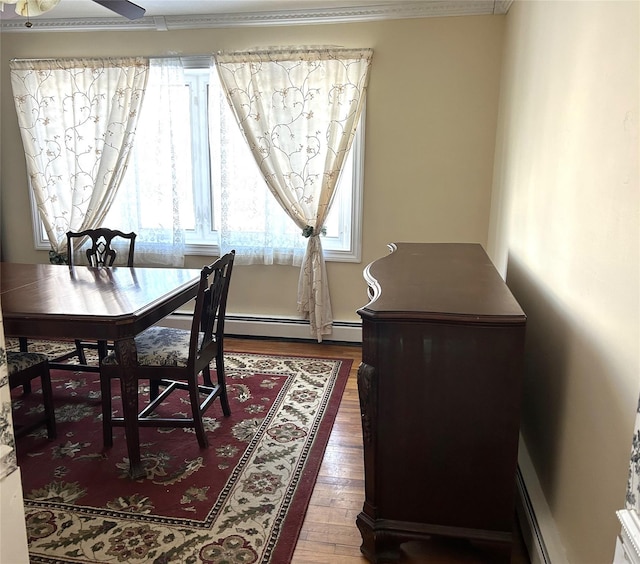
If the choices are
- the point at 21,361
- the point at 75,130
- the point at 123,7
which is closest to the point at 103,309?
the point at 21,361

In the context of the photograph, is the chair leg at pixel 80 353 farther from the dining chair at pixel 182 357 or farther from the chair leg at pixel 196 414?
the chair leg at pixel 196 414

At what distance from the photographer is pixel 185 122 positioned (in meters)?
4.02

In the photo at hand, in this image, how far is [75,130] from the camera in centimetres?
412

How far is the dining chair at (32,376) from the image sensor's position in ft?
8.15

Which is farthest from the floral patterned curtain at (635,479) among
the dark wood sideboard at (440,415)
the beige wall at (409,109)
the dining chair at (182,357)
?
the beige wall at (409,109)

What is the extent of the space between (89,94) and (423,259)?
10.3 ft

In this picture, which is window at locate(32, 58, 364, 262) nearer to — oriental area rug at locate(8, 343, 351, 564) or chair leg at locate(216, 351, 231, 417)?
oriental area rug at locate(8, 343, 351, 564)

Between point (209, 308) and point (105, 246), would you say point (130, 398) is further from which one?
point (105, 246)

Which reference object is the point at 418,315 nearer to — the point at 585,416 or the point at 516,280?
the point at 585,416

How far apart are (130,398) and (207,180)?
89.3 inches

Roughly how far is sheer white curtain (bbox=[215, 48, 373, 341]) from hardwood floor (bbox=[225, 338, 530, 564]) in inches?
60.1

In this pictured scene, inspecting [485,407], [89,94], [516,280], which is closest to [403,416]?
[485,407]

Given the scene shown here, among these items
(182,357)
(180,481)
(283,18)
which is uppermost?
(283,18)

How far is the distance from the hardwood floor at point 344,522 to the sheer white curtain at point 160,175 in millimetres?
2183
